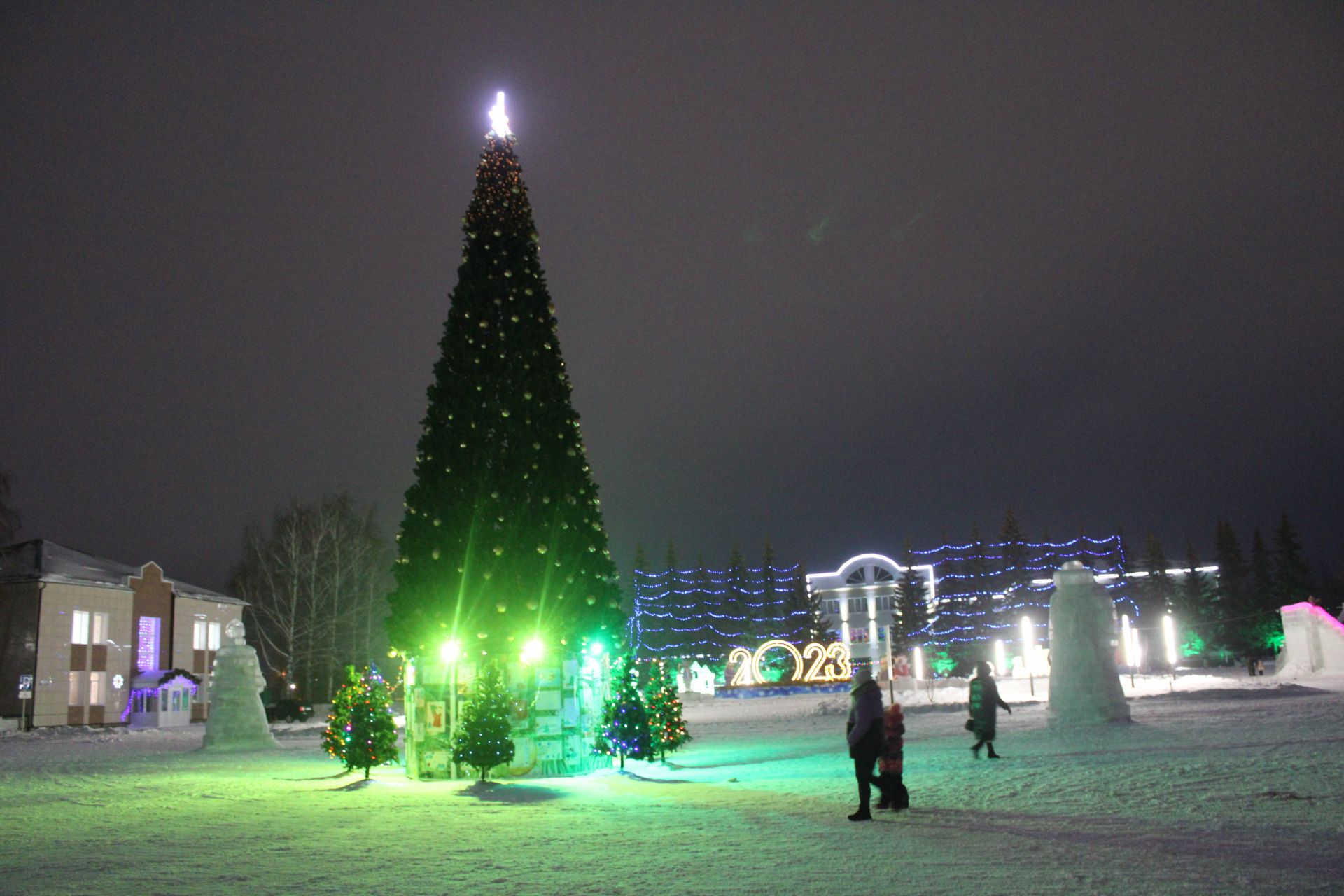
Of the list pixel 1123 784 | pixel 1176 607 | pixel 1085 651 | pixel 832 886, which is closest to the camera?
pixel 832 886

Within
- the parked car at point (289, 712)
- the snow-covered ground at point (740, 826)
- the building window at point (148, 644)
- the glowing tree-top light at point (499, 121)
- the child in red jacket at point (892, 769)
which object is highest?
the glowing tree-top light at point (499, 121)

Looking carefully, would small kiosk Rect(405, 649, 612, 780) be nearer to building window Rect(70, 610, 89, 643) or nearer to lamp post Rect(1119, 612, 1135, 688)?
lamp post Rect(1119, 612, 1135, 688)

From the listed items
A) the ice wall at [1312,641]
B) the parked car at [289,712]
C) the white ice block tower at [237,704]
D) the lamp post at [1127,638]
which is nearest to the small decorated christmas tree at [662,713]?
the white ice block tower at [237,704]

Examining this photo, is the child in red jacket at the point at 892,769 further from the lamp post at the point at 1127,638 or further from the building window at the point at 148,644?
the building window at the point at 148,644

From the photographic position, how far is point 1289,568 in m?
73.1

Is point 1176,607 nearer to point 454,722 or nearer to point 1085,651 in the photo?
point 1085,651

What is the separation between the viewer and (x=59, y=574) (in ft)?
148

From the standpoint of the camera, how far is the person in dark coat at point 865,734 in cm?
1047

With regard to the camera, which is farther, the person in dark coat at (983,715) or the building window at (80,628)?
the building window at (80,628)

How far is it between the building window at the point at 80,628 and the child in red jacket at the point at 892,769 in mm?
44772

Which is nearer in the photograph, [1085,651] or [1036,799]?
[1036,799]

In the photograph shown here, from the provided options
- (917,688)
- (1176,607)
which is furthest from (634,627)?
(1176,607)

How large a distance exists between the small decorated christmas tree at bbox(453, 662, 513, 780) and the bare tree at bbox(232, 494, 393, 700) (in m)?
36.0

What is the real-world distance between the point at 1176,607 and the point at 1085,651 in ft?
192
